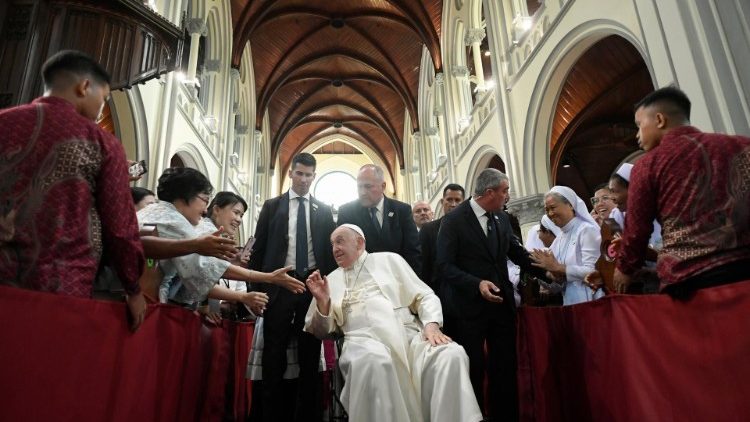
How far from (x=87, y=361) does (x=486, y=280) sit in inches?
86.4

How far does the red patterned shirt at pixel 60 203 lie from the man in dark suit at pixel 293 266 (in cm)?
129

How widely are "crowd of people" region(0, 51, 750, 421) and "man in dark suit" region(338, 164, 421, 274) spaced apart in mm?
12

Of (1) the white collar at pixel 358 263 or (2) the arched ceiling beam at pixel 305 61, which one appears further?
(2) the arched ceiling beam at pixel 305 61

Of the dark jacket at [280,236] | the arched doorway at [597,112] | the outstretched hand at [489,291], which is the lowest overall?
the outstretched hand at [489,291]

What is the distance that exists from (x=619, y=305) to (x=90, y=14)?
175 inches

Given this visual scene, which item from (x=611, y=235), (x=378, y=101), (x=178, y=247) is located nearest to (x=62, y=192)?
(x=178, y=247)

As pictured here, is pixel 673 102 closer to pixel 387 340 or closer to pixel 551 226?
pixel 387 340

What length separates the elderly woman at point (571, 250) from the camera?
3.05m

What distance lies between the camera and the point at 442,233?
3217 millimetres

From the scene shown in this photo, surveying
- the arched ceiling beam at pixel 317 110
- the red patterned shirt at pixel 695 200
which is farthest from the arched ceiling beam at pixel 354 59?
the red patterned shirt at pixel 695 200

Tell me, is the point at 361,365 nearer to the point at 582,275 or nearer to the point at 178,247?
the point at 178,247

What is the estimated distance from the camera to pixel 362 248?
122 inches

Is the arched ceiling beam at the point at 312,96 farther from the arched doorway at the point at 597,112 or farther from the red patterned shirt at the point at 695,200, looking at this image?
the red patterned shirt at the point at 695,200

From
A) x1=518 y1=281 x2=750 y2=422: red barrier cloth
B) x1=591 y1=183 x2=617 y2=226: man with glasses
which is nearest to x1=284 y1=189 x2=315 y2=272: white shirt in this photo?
x1=518 y1=281 x2=750 y2=422: red barrier cloth
